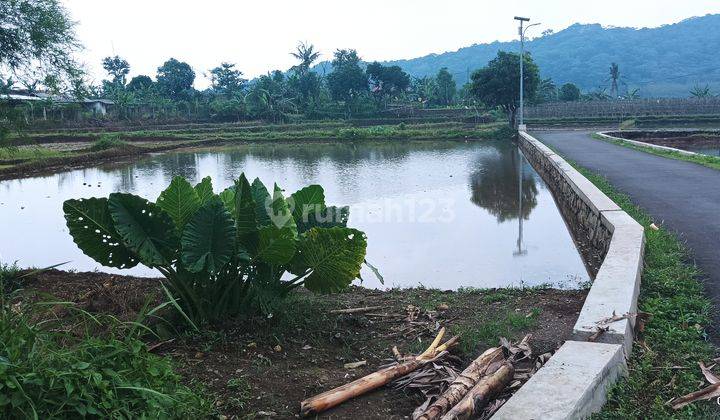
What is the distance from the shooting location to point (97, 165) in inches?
995

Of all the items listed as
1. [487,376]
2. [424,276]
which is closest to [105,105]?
[424,276]

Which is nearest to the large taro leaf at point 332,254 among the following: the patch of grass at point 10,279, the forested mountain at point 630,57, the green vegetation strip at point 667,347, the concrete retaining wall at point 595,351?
the concrete retaining wall at point 595,351

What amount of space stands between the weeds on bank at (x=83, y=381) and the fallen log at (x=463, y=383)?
1.08m

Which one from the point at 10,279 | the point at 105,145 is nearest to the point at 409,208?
the point at 10,279

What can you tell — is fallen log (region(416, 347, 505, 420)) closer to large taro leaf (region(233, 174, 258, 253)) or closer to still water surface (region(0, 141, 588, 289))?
large taro leaf (region(233, 174, 258, 253))

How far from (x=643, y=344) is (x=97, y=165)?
25.3 m

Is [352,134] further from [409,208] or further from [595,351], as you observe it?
[595,351]

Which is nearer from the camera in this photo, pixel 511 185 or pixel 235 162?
pixel 511 185

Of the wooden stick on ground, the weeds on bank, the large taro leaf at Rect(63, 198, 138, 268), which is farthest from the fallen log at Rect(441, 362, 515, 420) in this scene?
the large taro leaf at Rect(63, 198, 138, 268)

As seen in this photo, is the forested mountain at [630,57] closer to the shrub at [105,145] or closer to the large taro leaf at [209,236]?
the shrub at [105,145]

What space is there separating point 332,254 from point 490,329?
4.08 feet

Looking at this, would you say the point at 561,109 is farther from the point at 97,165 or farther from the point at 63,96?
the point at 63,96

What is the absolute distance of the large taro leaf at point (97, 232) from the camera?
4.14m

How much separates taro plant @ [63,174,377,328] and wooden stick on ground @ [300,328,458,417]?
0.98 m
